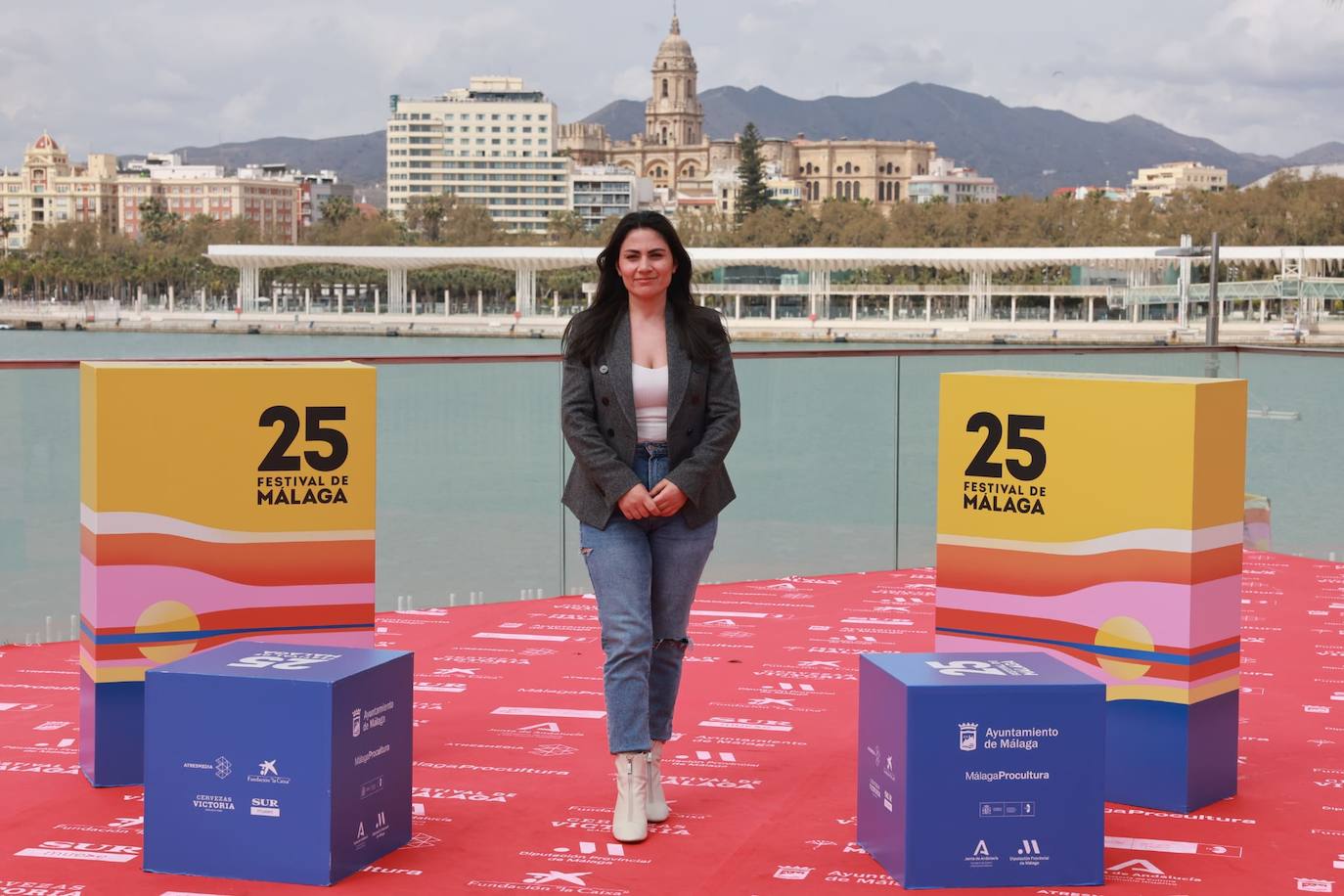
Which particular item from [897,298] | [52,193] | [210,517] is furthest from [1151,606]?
[52,193]

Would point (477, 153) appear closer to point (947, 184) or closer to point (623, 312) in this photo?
point (947, 184)

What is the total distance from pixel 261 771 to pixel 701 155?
16337 cm

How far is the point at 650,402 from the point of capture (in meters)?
2.99

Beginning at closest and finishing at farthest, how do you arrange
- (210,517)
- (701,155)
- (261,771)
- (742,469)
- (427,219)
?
(261,771) < (210,517) < (742,469) < (427,219) < (701,155)

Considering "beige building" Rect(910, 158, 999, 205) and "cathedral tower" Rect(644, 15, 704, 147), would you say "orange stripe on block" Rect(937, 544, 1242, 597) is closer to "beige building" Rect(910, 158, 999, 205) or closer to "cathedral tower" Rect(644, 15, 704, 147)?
"beige building" Rect(910, 158, 999, 205)

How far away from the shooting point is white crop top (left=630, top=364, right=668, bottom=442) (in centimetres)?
299

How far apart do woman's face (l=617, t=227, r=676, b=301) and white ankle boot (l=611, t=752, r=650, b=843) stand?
0.83m

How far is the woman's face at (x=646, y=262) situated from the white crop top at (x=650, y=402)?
144 mm

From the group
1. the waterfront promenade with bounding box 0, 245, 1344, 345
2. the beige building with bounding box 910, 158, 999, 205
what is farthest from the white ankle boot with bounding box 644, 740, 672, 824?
the beige building with bounding box 910, 158, 999, 205

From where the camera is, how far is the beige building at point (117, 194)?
148 m

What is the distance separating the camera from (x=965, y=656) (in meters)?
2.97

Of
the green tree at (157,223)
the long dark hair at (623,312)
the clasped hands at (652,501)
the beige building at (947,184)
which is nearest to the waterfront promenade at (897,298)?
the green tree at (157,223)

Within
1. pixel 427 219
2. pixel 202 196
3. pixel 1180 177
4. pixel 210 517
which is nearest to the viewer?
pixel 210 517

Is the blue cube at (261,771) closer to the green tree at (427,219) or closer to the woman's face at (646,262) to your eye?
the woman's face at (646,262)
